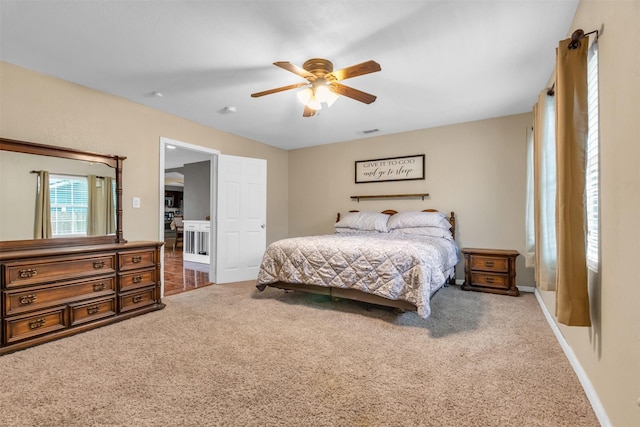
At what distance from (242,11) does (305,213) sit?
4121 millimetres

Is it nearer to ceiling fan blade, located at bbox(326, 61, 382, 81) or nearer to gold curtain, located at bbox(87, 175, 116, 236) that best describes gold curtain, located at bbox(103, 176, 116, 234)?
gold curtain, located at bbox(87, 175, 116, 236)

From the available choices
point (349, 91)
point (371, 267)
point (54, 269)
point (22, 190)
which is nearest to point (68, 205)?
point (22, 190)

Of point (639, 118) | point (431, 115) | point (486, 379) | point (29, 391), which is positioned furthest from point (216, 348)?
point (431, 115)

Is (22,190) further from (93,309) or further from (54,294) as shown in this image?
(93,309)

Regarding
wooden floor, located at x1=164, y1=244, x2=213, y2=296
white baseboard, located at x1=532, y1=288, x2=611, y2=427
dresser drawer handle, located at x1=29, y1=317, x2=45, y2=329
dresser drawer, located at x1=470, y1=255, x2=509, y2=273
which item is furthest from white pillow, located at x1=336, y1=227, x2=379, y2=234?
dresser drawer handle, located at x1=29, y1=317, x2=45, y2=329

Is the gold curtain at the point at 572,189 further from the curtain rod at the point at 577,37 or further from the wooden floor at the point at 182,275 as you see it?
the wooden floor at the point at 182,275

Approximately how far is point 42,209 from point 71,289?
0.83 meters

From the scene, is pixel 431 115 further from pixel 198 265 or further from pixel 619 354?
pixel 198 265

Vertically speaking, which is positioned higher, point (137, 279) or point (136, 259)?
point (136, 259)

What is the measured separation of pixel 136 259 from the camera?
310 centimetres

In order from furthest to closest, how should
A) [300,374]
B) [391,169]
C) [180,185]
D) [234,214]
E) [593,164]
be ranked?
1. [180,185]
2. [391,169]
3. [234,214]
4. [300,374]
5. [593,164]

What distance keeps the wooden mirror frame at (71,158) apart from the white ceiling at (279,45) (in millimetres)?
713

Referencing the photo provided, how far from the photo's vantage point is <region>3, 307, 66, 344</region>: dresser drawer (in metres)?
2.26

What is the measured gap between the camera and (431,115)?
4.09 meters
